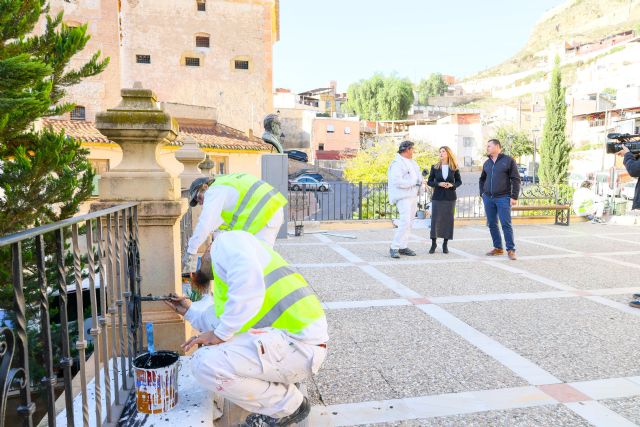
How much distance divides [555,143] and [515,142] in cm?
2399

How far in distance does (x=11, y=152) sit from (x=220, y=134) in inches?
792

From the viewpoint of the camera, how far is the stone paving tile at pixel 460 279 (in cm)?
573

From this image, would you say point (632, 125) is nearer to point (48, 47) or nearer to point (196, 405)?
point (196, 405)

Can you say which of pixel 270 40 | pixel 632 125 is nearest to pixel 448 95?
pixel 270 40

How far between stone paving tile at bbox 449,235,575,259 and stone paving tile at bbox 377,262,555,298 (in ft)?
3.68

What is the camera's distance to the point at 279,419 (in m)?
2.47

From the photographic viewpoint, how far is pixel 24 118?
5.23 m

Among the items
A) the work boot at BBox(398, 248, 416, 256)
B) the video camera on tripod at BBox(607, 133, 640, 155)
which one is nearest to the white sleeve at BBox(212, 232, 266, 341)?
the video camera on tripod at BBox(607, 133, 640, 155)

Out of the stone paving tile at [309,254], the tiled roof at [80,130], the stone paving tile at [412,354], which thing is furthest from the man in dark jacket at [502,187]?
the tiled roof at [80,130]

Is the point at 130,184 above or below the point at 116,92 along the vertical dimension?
below

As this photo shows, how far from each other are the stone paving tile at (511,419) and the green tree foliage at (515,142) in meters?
50.2

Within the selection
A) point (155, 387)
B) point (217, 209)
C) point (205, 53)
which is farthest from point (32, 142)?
point (205, 53)

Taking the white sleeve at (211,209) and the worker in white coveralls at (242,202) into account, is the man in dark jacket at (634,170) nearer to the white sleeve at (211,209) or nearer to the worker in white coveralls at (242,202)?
the worker in white coveralls at (242,202)

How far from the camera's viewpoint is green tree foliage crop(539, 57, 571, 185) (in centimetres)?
2742
